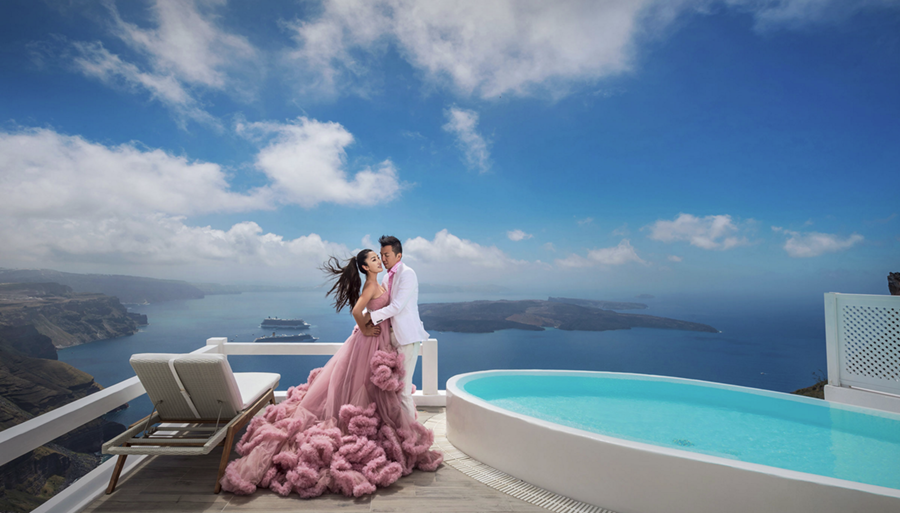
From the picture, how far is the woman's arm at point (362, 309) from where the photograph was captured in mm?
3225

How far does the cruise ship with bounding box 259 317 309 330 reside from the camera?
16.8m

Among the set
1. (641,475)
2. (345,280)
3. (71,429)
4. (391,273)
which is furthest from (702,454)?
(71,429)

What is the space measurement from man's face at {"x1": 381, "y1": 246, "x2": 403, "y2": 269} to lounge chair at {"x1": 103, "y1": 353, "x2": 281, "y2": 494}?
1405 millimetres

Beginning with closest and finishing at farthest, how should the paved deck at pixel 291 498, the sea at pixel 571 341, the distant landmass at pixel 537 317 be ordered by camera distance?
1. the paved deck at pixel 291 498
2. the sea at pixel 571 341
3. the distant landmass at pixel 537 317

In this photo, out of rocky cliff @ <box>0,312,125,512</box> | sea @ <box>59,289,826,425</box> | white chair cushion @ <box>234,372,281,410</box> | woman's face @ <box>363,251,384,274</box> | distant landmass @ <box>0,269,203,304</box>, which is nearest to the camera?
white chair cushion @ <box>234,372,281,410</box>

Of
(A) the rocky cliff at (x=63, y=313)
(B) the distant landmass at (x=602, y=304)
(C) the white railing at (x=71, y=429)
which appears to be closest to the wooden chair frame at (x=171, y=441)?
(C) the white railing at (x=71, y=429)

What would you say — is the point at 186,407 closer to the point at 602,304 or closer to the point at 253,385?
the point at 253,385

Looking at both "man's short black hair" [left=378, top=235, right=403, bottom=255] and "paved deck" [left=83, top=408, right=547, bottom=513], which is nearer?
"paved deck" [left=83, top=408, right=547, bottom=513]

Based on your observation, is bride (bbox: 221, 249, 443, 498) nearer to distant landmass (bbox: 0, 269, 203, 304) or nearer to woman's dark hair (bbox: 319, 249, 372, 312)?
woman's dark hair (bbox: 319, 249, 372, 312)

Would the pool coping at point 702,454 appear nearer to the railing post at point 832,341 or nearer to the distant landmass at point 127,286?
the railing post at point 832,341

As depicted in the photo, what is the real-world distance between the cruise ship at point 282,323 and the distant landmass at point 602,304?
11177mm

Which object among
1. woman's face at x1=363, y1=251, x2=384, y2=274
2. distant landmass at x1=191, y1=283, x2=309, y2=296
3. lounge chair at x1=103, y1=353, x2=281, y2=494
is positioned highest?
woman's face at x1=363, y1=251, x2=384, y2=274

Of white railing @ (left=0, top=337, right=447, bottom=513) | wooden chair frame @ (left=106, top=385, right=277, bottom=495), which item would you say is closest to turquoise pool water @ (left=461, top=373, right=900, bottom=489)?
wooden chair frame @ (left=106, top=385, right=277, bottom=495)

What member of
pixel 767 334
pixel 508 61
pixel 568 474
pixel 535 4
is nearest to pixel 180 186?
pixel 508 61
